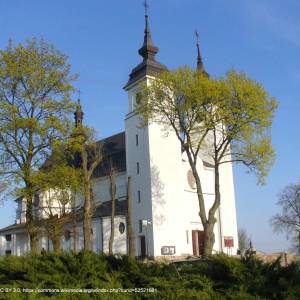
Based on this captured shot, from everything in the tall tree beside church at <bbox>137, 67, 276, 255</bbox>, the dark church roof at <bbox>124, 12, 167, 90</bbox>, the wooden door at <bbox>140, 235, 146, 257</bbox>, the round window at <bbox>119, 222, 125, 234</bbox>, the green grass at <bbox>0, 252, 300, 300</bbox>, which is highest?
the dark church roof at <bbox>124, 12, 167, 90</bbox>

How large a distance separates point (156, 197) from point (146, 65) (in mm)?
12287

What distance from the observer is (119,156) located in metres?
52.2

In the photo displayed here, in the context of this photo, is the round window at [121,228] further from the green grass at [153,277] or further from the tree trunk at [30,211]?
the green grass at [153,277]

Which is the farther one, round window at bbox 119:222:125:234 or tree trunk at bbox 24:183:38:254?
round window at bbox 119:222:125:234

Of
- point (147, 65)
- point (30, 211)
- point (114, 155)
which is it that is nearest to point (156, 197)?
point (114, 155)

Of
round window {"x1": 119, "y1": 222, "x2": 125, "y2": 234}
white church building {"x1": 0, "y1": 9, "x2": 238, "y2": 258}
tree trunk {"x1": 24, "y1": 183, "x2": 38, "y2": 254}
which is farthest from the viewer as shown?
round window {"x1": 119, "y1": 222, "x2": 125, "y2": 234}

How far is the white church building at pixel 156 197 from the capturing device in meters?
44.4

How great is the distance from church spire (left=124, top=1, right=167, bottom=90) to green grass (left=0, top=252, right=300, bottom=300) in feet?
121

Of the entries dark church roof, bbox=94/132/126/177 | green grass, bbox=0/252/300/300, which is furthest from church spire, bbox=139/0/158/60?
green grass, bbox=0/252/300/300

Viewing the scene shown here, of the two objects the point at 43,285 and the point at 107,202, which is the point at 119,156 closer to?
the point at 107,202

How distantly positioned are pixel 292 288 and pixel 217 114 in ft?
92.6

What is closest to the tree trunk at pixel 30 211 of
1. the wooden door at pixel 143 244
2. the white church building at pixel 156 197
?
the white church building at pixel 156 197

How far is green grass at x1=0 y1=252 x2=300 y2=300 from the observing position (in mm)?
8305

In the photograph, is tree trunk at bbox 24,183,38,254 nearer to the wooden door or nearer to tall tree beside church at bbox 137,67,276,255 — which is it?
tall tree beside church at bbox 137,67,276,255
